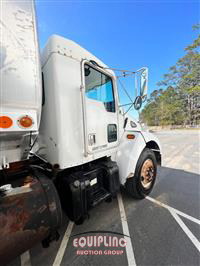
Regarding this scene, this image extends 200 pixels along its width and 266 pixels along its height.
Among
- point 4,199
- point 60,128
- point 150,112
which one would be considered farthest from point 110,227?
point 150,112

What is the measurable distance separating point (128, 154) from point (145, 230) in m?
1.26

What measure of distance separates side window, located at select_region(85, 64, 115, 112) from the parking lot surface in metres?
2.06

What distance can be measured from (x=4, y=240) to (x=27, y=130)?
1.03m

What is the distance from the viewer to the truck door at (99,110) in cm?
186

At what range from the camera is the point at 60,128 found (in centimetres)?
153

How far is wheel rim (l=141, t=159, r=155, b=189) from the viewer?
2682mm

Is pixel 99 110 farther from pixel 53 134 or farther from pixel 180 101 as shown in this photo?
pixel 180 101

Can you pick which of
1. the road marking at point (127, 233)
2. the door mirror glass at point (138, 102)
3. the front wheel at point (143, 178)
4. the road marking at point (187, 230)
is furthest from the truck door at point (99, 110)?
the road marking at point (187, 230)

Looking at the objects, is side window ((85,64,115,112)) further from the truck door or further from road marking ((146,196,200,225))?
road marking ((146,196,200,225))

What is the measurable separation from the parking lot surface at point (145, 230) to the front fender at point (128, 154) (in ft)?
2.30

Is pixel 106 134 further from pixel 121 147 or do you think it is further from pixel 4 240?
pixel 4 240

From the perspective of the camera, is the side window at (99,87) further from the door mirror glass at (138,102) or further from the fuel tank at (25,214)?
the fuel tank at (25,214)

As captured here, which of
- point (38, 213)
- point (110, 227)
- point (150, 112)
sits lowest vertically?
point (110, 227)

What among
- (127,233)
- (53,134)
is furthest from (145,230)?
(53,134)
